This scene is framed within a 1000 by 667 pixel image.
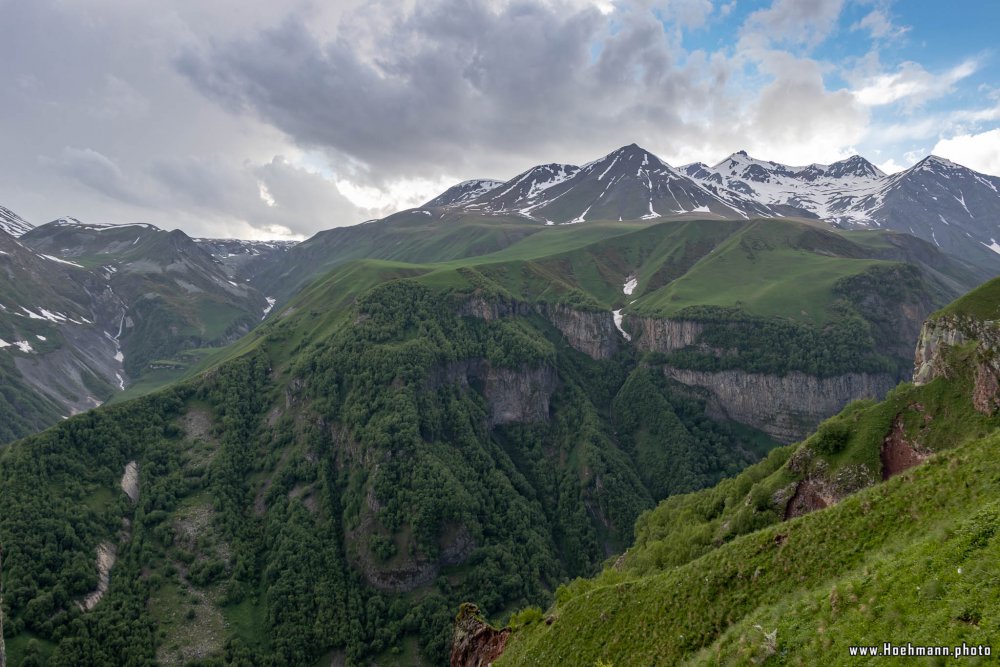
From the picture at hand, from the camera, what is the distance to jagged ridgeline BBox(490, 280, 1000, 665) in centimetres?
2094

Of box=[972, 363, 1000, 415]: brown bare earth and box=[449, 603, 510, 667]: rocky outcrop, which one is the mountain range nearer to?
box=[972, 363, 1000, 415]: brown bare earth

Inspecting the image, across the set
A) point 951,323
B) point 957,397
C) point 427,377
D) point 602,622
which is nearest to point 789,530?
A: point 602,622

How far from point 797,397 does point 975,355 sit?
486 feet

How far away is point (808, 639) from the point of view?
22859 mm

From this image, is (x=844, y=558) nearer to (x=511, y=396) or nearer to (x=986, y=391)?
(x=986, y=391)

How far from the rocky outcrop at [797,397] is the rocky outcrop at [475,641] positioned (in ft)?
549

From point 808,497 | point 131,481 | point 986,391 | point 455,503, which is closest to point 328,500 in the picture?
point 455,503

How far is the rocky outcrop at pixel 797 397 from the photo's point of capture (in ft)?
608

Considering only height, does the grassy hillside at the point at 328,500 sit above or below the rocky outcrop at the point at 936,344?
below

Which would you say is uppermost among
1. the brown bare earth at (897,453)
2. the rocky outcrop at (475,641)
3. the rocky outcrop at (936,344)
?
the rocky outcrop at (936,344)

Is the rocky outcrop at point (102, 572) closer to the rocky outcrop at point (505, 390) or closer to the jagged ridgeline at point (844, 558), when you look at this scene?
the jagged ridgeline at point (844, 558)

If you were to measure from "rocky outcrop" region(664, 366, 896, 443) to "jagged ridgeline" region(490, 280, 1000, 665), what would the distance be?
130524mm

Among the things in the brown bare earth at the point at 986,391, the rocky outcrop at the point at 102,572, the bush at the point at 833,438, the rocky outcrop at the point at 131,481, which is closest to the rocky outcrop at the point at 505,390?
the rocky outcrop at the point at 131,481

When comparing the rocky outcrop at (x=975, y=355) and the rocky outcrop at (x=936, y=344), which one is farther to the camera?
the rocky outcrop at (x=936, y=344)
